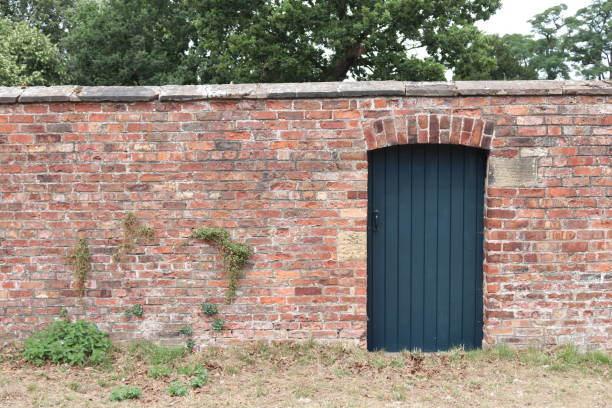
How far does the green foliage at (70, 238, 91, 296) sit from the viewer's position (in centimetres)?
457

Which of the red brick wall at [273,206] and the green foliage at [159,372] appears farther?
the red brick wall at [273,206]

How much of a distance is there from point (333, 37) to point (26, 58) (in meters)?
8.07

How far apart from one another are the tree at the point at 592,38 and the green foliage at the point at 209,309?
90.1 feet

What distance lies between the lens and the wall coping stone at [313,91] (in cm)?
444

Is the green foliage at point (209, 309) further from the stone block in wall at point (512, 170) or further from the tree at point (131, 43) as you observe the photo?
the tree at point (131, 43)

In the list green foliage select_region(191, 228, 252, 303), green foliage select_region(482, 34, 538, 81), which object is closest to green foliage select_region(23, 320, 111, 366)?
green foliage select_region(191, 228, 252, 303)

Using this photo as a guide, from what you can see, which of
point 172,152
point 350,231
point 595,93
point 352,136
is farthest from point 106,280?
point 595,93

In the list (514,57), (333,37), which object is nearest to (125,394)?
(333,37)

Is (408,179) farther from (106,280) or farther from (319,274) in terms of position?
(106,280)

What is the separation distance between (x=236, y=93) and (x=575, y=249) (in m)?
3.19

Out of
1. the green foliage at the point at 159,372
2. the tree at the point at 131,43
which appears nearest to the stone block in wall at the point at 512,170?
the green foliage at the point at 159,372

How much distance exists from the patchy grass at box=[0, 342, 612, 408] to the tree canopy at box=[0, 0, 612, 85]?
1038 cm

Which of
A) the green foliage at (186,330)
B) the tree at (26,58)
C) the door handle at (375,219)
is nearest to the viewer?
the green foliage at (186,330)

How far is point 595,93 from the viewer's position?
446cm
